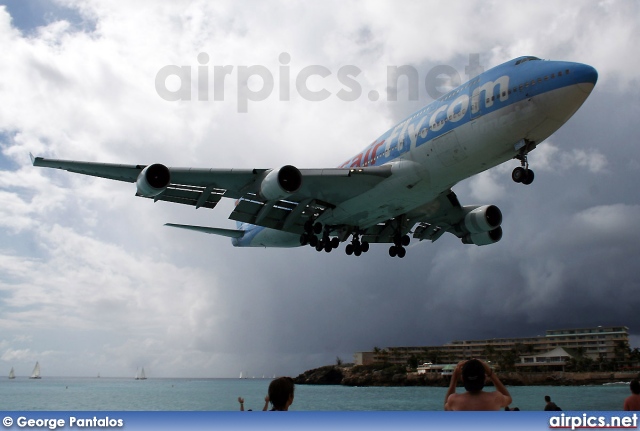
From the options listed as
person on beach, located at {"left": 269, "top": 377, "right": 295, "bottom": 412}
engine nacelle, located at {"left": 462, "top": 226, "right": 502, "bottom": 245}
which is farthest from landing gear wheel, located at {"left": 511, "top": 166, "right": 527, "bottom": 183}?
person on beach, located at {"left": 269, "top": 377, "right": 295, "bottom": 412}

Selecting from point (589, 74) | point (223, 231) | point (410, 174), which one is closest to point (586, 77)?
point (589, 74)

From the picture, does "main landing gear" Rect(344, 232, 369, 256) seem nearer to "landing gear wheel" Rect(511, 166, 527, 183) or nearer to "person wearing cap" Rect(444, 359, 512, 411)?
"landing gear wheel" Rect(511, 166, 527, 183)

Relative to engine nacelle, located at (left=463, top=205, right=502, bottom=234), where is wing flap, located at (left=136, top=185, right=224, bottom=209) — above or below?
above

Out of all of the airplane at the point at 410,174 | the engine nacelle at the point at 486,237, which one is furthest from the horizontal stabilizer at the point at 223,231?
the engine nacelle at the point at 486,237

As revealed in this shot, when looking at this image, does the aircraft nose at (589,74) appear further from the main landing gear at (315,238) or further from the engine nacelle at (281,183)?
the main landing gear at (315,238)

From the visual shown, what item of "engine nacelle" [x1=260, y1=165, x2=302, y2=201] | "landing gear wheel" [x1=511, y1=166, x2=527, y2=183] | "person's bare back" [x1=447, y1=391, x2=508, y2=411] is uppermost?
"engine nacelle" [x1=260, y1=165, x2=302, y2=201]

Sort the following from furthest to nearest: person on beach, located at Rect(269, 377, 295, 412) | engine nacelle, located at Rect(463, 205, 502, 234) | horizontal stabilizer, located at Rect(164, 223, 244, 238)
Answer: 1. horizontal stabilizer, located at Rect(164, 223, 244, 238)
2. engine nacelle, located at Rect(463, 205, 502, 234)
3. person on beach, located at Rect(269, 377, 295, 412)

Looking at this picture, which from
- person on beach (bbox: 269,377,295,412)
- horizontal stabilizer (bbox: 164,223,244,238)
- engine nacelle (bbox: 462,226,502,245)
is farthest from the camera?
horizontal stabilizer (bbox: 164,223,244,238)

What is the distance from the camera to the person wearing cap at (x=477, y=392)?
16.3ft

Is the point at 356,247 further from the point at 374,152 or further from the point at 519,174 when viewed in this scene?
the point at 519,174

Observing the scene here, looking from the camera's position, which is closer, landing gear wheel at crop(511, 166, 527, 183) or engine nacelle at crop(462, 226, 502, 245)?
landing gear wheel at crop(511, 166, 527, 183)

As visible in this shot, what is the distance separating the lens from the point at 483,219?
3291cm

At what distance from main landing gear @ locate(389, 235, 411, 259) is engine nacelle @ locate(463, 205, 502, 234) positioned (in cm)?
375

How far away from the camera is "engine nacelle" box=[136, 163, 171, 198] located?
24562mm
